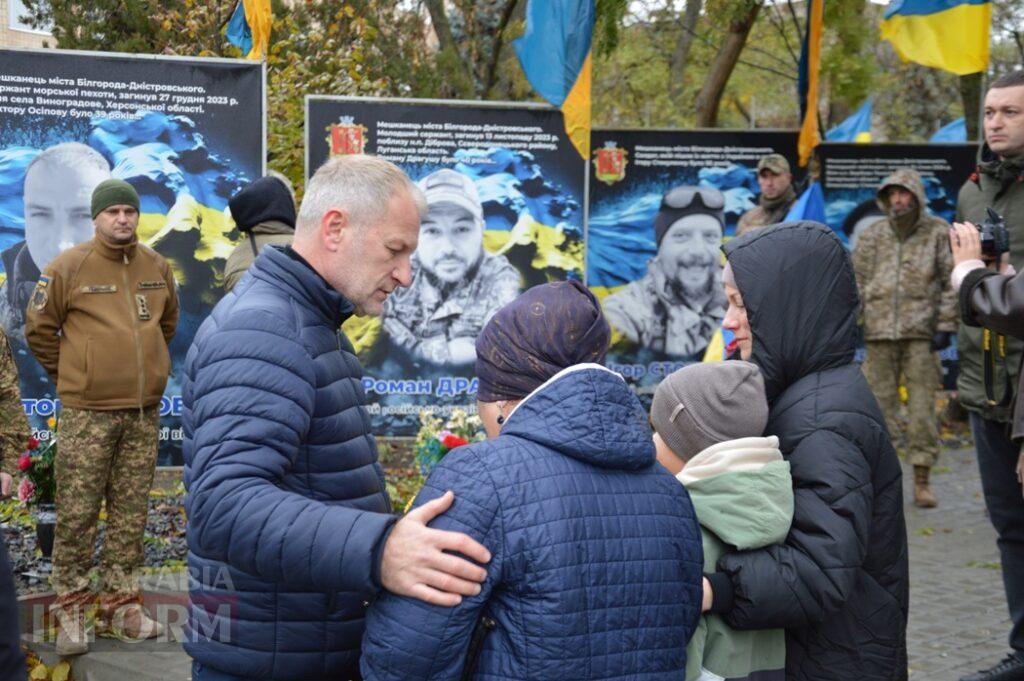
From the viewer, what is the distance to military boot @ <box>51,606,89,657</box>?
17.7 feet

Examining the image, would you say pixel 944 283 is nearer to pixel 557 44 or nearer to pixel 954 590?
pixel 954 590

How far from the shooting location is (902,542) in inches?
116

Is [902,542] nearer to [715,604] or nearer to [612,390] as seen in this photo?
[715,604]

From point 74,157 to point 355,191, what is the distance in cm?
585

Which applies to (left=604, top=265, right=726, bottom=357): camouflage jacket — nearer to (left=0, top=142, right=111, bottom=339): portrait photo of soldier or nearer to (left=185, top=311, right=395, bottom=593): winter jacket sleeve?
(left=0, top=142, right=111, bottom=339): portrait photo of soldier

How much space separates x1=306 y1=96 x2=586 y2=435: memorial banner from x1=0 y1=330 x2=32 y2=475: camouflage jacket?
3.86m

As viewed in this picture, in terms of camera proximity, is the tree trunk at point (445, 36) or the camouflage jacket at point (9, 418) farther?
the tree trunk at point (445, 36)

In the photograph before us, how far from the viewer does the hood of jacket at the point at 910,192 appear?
29.2ft

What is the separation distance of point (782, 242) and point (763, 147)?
24.4 ft

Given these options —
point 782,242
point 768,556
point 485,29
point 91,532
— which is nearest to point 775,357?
point 782,242

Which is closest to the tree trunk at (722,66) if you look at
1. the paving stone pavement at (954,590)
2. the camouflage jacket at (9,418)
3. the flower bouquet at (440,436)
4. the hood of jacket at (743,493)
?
the paving stone pavement at (954,590)

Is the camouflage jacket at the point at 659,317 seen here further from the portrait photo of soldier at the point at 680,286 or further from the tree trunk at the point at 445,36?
the tree trunk at the point at 445,36

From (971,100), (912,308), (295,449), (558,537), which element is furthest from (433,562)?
(971,100)

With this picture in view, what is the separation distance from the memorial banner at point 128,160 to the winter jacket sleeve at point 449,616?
6075 millimetres
